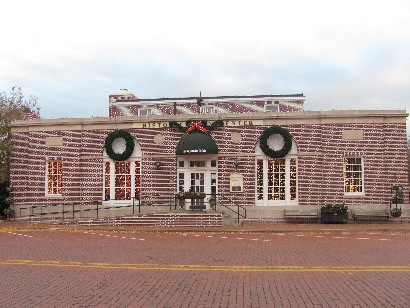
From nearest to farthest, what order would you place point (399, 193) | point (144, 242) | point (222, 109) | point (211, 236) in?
1. point (144, 242)
2. point (211, 236)
3. point (399, 193)
4. point (222, 109)

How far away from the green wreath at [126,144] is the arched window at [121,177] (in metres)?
0.32

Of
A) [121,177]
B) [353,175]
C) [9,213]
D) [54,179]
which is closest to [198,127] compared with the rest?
[121,177]

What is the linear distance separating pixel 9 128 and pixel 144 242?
16.0m

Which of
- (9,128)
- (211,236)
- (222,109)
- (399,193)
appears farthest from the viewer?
(222,109)

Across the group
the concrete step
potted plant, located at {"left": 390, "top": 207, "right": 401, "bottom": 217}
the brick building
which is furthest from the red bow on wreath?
potted plant, located at {"left": 390, "top": 207, "right": 401, "bottom": 217}

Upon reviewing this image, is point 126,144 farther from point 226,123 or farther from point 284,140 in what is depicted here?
point 284,140

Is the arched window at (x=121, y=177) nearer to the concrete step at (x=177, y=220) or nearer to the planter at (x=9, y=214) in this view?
the concrete step at (x=177, y=220)

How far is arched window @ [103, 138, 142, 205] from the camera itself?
26188mm

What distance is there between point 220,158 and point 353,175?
6.90 meters

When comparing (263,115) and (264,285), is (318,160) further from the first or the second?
(264,285)

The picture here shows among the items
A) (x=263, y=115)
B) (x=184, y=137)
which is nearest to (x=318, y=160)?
(x=263, y=115)

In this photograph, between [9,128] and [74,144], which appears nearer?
[74,144]

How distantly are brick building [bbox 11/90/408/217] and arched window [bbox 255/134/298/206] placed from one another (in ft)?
0.17

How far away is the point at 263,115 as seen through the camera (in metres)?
25.1
